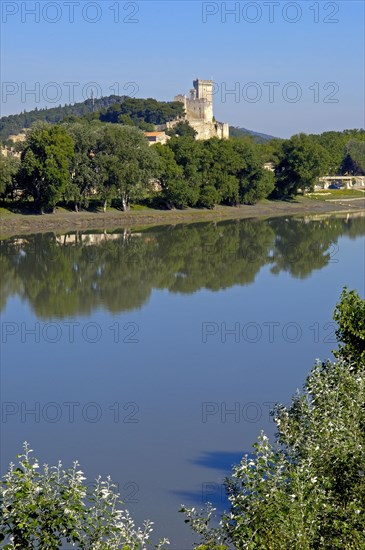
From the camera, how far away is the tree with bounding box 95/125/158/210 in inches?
2243

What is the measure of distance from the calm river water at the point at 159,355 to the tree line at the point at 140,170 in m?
13.6

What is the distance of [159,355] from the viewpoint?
20234 millimetres

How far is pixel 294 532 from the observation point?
6348 millimetres

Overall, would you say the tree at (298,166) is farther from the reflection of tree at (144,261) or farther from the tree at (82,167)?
the tree at (82,167)

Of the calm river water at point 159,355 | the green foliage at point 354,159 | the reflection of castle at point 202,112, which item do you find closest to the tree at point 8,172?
the calm river water at point 159,355

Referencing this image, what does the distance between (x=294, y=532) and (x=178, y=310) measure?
20.1m

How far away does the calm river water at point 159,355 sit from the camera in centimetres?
1324

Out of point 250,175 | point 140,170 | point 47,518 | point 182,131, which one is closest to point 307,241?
point 140,170

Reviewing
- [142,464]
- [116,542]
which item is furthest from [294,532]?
[142,464]

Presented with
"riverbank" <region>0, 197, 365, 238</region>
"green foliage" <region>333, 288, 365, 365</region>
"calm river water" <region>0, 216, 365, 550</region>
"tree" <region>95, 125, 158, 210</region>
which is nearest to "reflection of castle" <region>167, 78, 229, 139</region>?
"riverbank" <region>0, 197, 365, 238</region>

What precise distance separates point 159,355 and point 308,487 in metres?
13.5

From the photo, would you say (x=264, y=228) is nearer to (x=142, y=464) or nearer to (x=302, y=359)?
(x=302, y=359)

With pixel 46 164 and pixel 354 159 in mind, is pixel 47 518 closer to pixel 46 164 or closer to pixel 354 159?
pixel 46 164

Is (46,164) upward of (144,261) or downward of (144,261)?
upward
